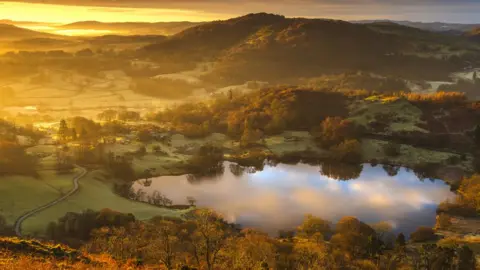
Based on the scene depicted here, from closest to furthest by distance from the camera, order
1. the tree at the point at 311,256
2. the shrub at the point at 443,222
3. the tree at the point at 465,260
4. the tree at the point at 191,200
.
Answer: the tree at the point at 311,256 < the tree at the point at 465,260 < the shrub at the point at 443,222 < the tree at the point at 191,200

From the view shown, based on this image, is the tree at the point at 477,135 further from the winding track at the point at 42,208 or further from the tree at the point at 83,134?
the tree at the point at 83,134

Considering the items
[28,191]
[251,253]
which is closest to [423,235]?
[251,253]

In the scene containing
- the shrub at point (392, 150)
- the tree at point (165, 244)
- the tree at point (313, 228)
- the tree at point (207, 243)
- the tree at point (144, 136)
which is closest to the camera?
the tree at point (207, 243)

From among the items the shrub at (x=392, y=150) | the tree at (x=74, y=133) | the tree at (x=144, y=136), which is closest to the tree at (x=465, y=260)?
the shrub at (x=392, y=150)

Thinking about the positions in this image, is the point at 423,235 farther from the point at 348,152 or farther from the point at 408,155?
the point at 408,155

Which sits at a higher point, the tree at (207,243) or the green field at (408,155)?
the tree at (207,243)

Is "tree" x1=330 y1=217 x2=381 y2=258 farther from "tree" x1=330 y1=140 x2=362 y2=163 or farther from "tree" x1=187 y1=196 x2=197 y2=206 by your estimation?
"tree" x1=330 y1=140 x2=362 y2=163

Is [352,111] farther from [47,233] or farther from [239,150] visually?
[47,233]
